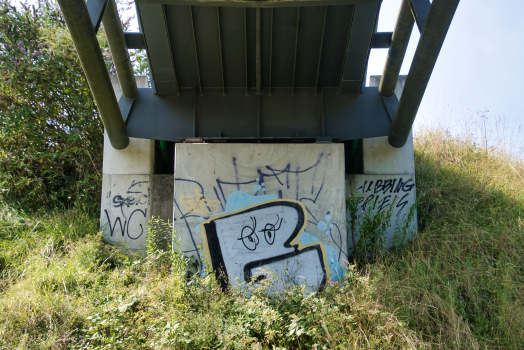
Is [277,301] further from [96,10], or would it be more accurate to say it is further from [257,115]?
[96,10]

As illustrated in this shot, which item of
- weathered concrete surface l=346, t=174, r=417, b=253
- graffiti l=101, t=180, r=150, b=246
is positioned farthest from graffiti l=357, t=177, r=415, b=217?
graffiti l=101, t=180, r=150, b=246

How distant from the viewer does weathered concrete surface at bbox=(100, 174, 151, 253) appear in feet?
24.2

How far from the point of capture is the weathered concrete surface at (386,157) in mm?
7578

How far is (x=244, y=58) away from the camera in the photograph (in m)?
6.67

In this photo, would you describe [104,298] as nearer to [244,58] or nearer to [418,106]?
[244,58]

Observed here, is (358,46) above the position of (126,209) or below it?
above

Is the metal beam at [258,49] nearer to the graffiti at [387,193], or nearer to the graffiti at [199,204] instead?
the graffiti at [199,204]

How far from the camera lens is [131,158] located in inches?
300

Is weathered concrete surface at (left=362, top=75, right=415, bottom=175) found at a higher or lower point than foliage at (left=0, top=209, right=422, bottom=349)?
higher

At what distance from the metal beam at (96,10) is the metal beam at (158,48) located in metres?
0.60

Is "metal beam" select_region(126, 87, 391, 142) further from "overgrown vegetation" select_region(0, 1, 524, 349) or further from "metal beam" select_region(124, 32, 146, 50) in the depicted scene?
"overgrown vegetation" select_region(0, 1, 524, 349)

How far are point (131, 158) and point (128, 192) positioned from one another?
769 millimetres

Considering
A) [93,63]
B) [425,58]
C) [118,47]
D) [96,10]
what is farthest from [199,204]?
[425,58]

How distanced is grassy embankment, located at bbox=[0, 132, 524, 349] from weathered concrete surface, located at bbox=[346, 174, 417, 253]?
1.76ft
